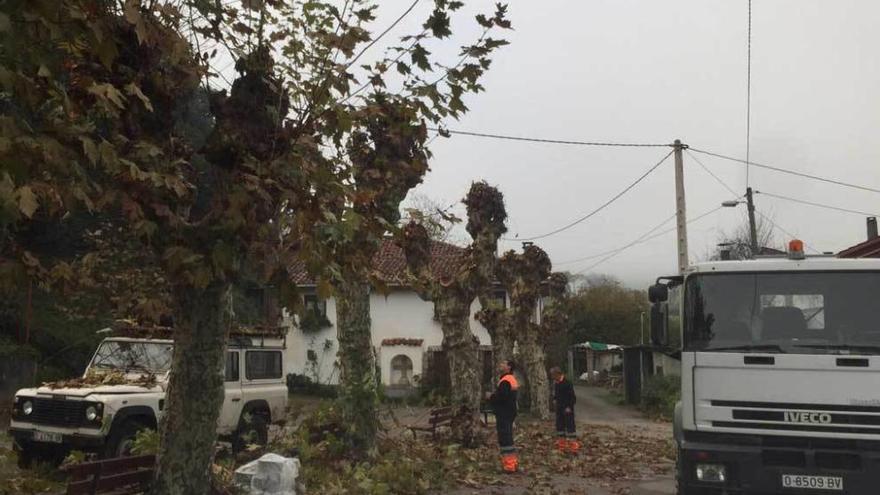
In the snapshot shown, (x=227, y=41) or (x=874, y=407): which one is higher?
(x=227, y=41)

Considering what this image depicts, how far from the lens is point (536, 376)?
24406 mm

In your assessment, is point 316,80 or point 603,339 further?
point 603,339

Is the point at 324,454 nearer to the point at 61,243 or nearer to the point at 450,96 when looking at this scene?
the point at 450,96

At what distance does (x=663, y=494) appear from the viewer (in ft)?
34.5

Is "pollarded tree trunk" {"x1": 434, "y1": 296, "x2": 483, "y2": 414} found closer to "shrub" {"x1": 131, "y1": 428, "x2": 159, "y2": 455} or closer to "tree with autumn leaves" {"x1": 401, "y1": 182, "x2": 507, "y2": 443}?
"tree with autumn leaves" {"x1": 401, "y1": 182, "x2": 507, "y2": 443}

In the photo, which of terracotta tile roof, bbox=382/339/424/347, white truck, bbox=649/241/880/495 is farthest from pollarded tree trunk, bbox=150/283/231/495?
terracotta tile roof, bbox=382/339/424/347

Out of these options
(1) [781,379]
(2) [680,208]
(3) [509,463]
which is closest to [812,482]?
(1) [781,379]

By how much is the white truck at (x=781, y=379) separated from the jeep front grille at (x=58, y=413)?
758cm

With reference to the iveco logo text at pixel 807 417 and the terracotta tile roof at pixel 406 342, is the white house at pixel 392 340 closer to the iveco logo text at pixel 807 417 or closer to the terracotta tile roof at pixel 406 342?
the terracotta tile roof at pixel 406 342

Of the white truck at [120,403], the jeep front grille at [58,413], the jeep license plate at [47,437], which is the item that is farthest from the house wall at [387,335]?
the jeep license plate at [47,437]

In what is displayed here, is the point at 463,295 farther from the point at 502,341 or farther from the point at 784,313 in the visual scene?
the point at 784,313

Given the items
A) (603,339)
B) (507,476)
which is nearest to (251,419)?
(507,476)

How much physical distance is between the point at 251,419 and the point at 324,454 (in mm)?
2032

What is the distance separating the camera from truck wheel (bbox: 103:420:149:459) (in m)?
9.94
